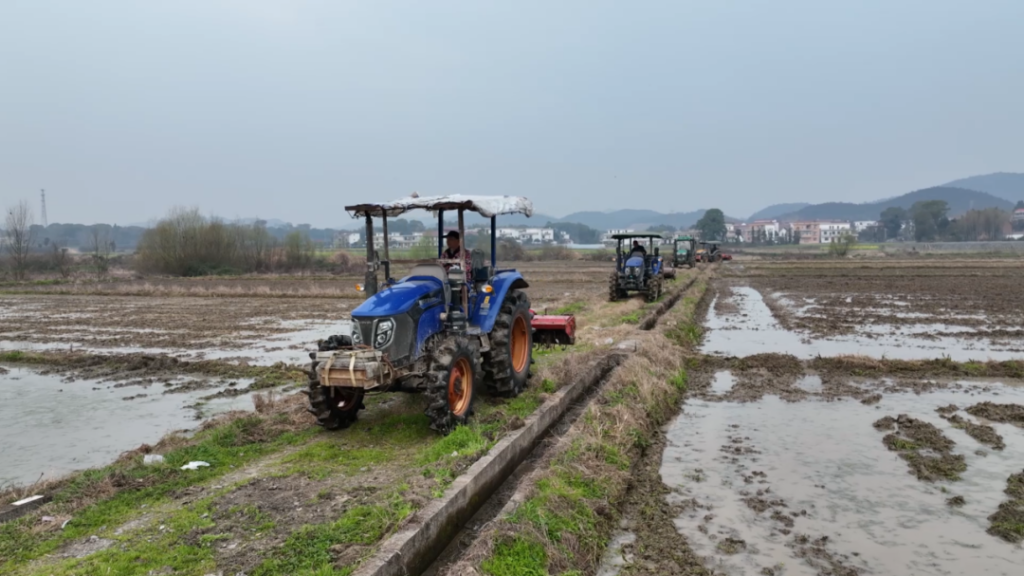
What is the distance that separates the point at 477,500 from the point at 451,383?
135 centimetres

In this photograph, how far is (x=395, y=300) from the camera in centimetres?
625

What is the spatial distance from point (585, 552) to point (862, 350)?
33.0 feet

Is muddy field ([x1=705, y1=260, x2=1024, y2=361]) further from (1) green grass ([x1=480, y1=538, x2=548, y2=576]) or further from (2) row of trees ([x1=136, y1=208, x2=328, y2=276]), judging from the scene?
(2) row of trees ([x1=136, y1=208, x2=328, y2=276])

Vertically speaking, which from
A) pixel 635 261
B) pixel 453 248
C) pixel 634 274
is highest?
pixel 453 248

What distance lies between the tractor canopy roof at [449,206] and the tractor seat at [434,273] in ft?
2.04

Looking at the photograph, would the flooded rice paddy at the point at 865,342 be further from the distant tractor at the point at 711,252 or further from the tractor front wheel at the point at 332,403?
the distant tractor at the point at 711,252

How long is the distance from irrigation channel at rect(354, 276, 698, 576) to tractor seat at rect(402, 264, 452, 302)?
1.58 meters

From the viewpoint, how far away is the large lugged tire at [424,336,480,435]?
235 inches

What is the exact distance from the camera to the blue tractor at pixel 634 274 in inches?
789

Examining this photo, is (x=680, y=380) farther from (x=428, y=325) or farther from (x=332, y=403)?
(x=332, y=403)

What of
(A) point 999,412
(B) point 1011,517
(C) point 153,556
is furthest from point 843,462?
(C) point 153,556

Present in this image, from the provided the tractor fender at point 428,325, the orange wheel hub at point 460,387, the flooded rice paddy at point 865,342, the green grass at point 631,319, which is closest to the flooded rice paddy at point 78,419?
the tractor fender at point 428,325

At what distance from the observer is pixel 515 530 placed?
4.32 metres

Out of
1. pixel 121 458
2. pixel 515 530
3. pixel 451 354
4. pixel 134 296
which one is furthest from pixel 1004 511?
pixel 134 296
